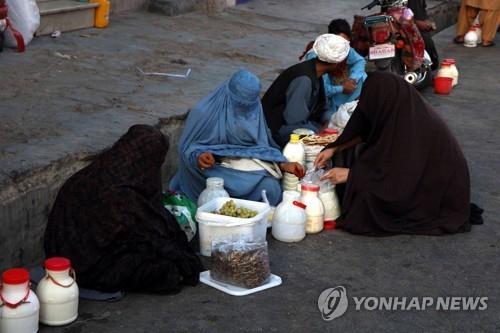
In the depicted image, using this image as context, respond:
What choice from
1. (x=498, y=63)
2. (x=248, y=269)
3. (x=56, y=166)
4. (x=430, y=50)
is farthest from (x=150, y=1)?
(x=248, y=269)

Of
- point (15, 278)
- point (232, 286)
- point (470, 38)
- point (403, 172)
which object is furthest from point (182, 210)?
point (470, 38)

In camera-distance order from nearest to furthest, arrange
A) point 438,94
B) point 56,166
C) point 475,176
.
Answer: point 56,166 < point 475,176 < point 438,94

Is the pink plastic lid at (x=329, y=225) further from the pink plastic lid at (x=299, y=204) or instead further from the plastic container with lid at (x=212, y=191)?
the plastic container with lid at (x=212, y=191)

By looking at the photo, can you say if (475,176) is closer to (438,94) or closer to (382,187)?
(382,187)

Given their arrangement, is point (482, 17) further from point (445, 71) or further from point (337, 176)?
point (337, 176)

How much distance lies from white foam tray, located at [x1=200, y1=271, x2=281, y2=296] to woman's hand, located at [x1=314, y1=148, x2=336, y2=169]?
1.13 metres

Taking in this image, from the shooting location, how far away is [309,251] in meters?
A: 5.07

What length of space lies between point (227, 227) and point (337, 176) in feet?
3.12

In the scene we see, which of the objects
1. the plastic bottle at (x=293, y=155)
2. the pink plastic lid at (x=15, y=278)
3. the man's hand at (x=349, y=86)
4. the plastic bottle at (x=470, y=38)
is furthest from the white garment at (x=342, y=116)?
the plastic bottle at (x=470, y=38)

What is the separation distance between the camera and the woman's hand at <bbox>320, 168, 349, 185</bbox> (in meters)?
5.40

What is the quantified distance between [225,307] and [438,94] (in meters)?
5.37

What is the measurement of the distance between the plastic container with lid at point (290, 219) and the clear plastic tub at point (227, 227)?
6.6 inches

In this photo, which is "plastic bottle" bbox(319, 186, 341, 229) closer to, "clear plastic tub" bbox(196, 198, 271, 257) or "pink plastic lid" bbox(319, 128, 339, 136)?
"clear plastic tub" bbox(196, 198, 271, 257)

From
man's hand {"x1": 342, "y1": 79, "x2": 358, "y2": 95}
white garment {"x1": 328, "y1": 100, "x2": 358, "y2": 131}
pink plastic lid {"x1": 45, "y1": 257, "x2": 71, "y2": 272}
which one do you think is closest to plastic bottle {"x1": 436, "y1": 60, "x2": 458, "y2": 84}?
man's hand {"x1": 342, "y1": 79, "x2": 358, "y2": 95}
